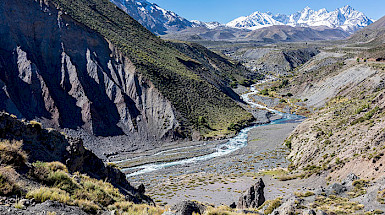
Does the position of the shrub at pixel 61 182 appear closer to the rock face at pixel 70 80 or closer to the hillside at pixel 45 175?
the hillside at pixel 45 175

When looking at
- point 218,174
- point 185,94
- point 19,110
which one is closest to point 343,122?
point 218,174

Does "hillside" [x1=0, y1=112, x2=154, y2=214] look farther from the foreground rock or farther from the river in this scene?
the river

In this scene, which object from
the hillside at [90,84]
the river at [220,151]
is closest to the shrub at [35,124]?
the river at [220,151]

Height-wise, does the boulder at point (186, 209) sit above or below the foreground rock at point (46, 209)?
below

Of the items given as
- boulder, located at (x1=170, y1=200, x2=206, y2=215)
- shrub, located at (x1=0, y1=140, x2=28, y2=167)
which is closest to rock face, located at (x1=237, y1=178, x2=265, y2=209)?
boulder, located at (x1=170, y1=200, x2=206, y2=215)

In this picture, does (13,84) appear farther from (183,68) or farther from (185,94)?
(183,68)

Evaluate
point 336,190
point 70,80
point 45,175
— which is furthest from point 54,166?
point 70,80
